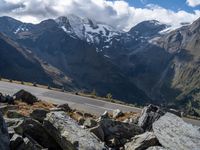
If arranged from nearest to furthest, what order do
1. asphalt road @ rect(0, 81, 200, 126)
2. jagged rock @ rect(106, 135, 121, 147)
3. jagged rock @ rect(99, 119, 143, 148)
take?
jagged rock @ rect(106, 135, 121, 147)
jagged rock @ rect(99, 119, 143, 148)
asphalt road @ rect(0, 81, 200, 126)

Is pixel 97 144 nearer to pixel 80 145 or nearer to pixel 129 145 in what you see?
pixel 80 145

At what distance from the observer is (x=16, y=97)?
31.0 metres

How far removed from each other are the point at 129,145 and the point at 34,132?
4370mm

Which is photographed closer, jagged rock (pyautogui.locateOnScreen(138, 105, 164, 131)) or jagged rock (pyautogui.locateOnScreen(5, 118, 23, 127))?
jagged rock (pyautogui.locateOnScreen(5, 118, 23, 127))

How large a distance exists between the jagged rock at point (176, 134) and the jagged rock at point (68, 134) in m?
2.95

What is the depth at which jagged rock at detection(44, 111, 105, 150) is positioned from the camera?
Result: 1516 centimetres

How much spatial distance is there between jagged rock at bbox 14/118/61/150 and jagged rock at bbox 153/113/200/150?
4454mm

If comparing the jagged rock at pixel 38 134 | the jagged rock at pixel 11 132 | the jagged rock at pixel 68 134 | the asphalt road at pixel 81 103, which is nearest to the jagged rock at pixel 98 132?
the jagged rock at pixel 68 134

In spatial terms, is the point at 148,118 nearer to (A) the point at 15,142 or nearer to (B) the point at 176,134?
(B) the point at 176,134

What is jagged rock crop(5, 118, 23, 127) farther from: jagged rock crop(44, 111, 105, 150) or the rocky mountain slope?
jagged rock crop(44, 111, 105, 150)

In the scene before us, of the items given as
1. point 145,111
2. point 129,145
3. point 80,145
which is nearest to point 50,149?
point 80,145

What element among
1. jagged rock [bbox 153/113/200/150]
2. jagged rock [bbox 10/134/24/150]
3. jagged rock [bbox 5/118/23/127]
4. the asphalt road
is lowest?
the asphalt road

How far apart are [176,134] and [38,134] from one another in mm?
5866

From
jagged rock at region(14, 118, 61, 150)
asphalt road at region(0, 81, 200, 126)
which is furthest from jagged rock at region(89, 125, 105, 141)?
asphalt road at region(0, 81, 200, 126)
